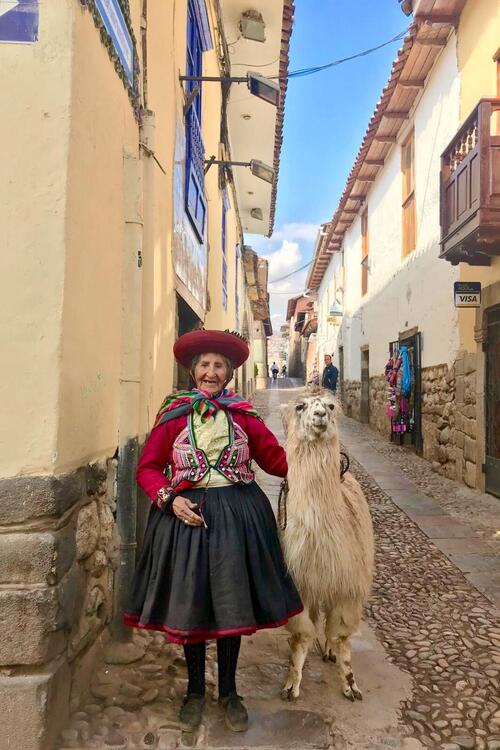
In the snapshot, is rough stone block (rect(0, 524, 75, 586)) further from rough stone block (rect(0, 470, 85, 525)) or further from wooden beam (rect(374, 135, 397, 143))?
wooden beam (rect(374, 135, 397, 143))

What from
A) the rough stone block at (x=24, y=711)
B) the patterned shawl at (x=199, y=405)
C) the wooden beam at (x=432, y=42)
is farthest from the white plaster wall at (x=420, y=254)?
the rough stone block at (x=24, y=711)

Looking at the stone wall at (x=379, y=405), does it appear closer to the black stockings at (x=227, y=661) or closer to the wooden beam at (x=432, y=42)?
the wooden beam at (x=432, y=42)

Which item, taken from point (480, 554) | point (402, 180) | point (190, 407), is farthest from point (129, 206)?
point (402, 180)

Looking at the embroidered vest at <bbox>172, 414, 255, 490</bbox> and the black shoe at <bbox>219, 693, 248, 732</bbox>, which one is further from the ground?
the embroidered vest at <bbox>172, 414, 255, 490</bbox>

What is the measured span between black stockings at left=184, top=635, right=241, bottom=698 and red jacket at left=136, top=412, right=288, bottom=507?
0.64 metres

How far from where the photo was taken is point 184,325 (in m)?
5.67

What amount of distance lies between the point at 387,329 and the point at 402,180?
10.1ft

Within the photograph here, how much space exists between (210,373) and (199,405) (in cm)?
17

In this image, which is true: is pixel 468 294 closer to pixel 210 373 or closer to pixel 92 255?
pixel 210 373

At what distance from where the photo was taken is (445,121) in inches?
315

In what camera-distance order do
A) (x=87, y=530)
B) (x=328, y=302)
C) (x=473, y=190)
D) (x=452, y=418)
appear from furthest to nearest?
(x=328, y=302) < (x=452, y=418) < (x=473, y=190) < (x=87, y=530)

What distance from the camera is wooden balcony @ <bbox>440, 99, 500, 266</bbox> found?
5.63m

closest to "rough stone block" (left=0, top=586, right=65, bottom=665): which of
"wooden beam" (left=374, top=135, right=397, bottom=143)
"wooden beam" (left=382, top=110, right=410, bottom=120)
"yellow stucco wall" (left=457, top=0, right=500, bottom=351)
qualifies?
"yellow stucco wall" (left=457, top=0, right=500, bottom=351)

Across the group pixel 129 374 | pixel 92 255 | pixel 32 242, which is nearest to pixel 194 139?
pixel 129 374
